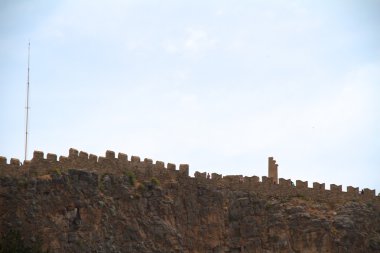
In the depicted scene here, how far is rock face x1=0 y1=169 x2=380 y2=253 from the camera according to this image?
53438 millimetres

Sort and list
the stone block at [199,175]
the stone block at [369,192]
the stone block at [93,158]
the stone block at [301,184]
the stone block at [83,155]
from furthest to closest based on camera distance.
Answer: the stone block at [369,192] < the stone block at [301,184] < the stone block at [199,175] < the stone block at [93,158] < the stone block at [83,155]

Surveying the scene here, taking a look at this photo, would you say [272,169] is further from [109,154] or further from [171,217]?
[109,154]

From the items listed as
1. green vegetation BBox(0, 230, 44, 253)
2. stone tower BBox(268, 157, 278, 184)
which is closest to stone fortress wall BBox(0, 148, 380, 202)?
stone tower BBox(268, 157, 278, 184)

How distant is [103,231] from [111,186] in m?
2.28

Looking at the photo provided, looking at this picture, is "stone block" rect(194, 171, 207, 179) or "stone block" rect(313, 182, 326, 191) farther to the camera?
"stone block" rect(313, 182, 326, 191)

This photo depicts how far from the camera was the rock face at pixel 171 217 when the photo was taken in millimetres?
53438

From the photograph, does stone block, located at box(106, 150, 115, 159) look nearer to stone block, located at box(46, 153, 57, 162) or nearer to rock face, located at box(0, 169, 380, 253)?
rock face, located at box(0, 169, 380, 253)

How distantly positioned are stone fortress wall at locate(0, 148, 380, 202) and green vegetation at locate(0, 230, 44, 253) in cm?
269

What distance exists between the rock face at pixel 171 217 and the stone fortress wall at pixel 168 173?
28 cm

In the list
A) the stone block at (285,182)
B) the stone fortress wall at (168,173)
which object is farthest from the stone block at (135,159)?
the stone block at (285,182)

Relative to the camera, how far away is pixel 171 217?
2304 inches

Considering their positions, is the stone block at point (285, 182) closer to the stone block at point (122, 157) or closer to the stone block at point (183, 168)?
the stone block at point (183, 168)

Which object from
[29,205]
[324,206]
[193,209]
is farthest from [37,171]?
[324,206]

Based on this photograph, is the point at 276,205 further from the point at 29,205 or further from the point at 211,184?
the point at 29,205
